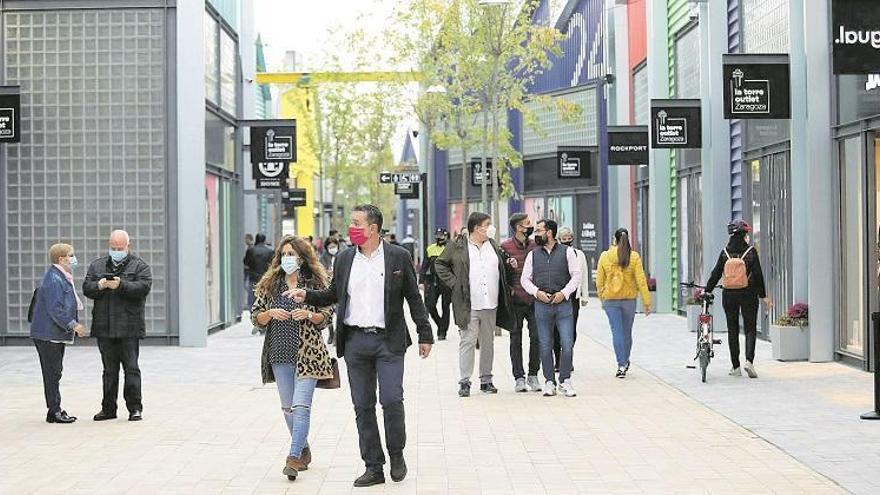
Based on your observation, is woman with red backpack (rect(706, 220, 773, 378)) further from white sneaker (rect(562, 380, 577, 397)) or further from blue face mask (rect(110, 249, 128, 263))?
blue face mask (rect(110, 249, 128, 263))

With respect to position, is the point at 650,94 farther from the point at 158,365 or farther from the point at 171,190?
the point at 158,365

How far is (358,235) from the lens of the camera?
9461 millimetres

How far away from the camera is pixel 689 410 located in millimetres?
13273

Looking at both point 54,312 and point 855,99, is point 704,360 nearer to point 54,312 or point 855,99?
point 855,99

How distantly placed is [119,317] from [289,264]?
3722mm

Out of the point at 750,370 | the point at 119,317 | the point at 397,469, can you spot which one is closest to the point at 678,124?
the point at 750,370

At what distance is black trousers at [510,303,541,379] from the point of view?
1527 centimetres

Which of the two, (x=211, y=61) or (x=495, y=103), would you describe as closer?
→ (x=211, y=61)

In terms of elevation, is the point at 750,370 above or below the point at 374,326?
below

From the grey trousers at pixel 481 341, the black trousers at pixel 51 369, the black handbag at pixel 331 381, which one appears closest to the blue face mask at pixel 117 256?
the black trousers at pixel 51 369

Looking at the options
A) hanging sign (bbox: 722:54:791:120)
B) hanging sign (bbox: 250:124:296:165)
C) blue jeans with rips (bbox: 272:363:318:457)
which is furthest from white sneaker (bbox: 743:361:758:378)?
hanging sign (bbox: 250:124:296:165)


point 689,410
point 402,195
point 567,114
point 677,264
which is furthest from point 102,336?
point 402,195

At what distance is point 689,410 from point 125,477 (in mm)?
5560

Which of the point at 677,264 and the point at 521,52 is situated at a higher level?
the point at 521,52
